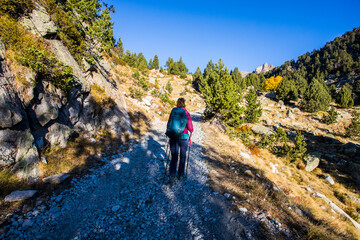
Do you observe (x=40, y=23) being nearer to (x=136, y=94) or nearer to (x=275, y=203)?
(x=136, y=94)

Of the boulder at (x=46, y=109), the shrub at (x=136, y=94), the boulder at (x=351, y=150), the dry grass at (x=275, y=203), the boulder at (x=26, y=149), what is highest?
the shrub at (x=136, y=94)

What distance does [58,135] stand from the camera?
22.5 feet

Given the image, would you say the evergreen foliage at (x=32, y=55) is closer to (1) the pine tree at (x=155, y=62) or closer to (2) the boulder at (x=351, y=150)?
(2) the boulder at (x=351, y=150)

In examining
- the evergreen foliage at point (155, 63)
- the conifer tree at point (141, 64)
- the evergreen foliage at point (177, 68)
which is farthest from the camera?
the evergreen foliage at point (155, 63)

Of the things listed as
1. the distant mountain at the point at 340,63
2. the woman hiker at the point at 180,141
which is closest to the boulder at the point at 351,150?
the woman hiker at the point at 180,141

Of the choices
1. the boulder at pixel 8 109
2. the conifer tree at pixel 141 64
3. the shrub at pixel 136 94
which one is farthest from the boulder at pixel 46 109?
the conifer tree at pixel 141 64

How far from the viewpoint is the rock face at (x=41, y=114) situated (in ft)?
16.0

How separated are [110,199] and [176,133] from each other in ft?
10.5

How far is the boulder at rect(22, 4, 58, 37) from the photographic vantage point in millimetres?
7970

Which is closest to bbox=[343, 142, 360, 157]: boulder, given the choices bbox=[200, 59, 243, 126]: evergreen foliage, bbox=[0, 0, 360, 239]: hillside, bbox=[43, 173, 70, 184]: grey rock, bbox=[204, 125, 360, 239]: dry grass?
bbox=[0, 0, 360, 239]: hillside

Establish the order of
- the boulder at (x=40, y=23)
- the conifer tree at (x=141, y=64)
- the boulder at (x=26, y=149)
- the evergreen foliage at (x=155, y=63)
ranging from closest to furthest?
1. the boulder at (x=26, y=149)
2. the boulder at (x=40, y=23)
3. the conifer tree at (x=141, y=64)
4. the evergreen foliage at (x=155, y=63)

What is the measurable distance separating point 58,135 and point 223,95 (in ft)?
47.2

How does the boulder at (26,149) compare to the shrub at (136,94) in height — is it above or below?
below

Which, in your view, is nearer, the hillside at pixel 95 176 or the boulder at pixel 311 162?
the hillside at pixel 95 176
